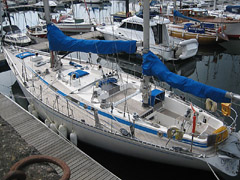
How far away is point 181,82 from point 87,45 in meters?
5.42

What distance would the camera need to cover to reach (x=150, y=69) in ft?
32.6

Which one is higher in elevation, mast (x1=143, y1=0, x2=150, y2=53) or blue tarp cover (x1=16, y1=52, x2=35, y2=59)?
mast (x1=143, y1=0, x2=150, y2=53)

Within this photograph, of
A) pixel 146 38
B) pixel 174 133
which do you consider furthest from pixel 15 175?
pixel 146 38

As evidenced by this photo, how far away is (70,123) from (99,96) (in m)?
1.80

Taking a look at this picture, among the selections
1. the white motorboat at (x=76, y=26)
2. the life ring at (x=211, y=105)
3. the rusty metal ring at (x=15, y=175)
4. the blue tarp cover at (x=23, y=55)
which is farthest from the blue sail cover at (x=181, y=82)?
the white motorboat at (x=76, y=26)

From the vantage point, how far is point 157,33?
2228 cm

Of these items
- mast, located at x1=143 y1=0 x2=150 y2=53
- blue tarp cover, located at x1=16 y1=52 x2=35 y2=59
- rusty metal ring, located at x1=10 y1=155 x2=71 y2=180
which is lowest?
rusty metal ring, located at x1=10 y1=155 x2=71 y2=180

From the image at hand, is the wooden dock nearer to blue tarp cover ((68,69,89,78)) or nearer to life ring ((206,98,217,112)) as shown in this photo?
blue tarp cover ((68,69,89,78))

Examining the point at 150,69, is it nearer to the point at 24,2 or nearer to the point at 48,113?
the point at 48,113

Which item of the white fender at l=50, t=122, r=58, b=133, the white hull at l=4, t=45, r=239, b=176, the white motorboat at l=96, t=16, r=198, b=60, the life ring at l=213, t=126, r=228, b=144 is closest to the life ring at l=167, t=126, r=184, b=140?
the white hull at l=4, t=45, r=239, b=176

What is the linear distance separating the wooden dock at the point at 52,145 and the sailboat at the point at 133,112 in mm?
771

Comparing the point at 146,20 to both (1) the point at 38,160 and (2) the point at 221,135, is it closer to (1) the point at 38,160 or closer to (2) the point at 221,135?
(2) the point at 221,135

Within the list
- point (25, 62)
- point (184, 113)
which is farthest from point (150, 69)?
point (25, 62)

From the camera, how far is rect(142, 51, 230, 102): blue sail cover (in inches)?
329
